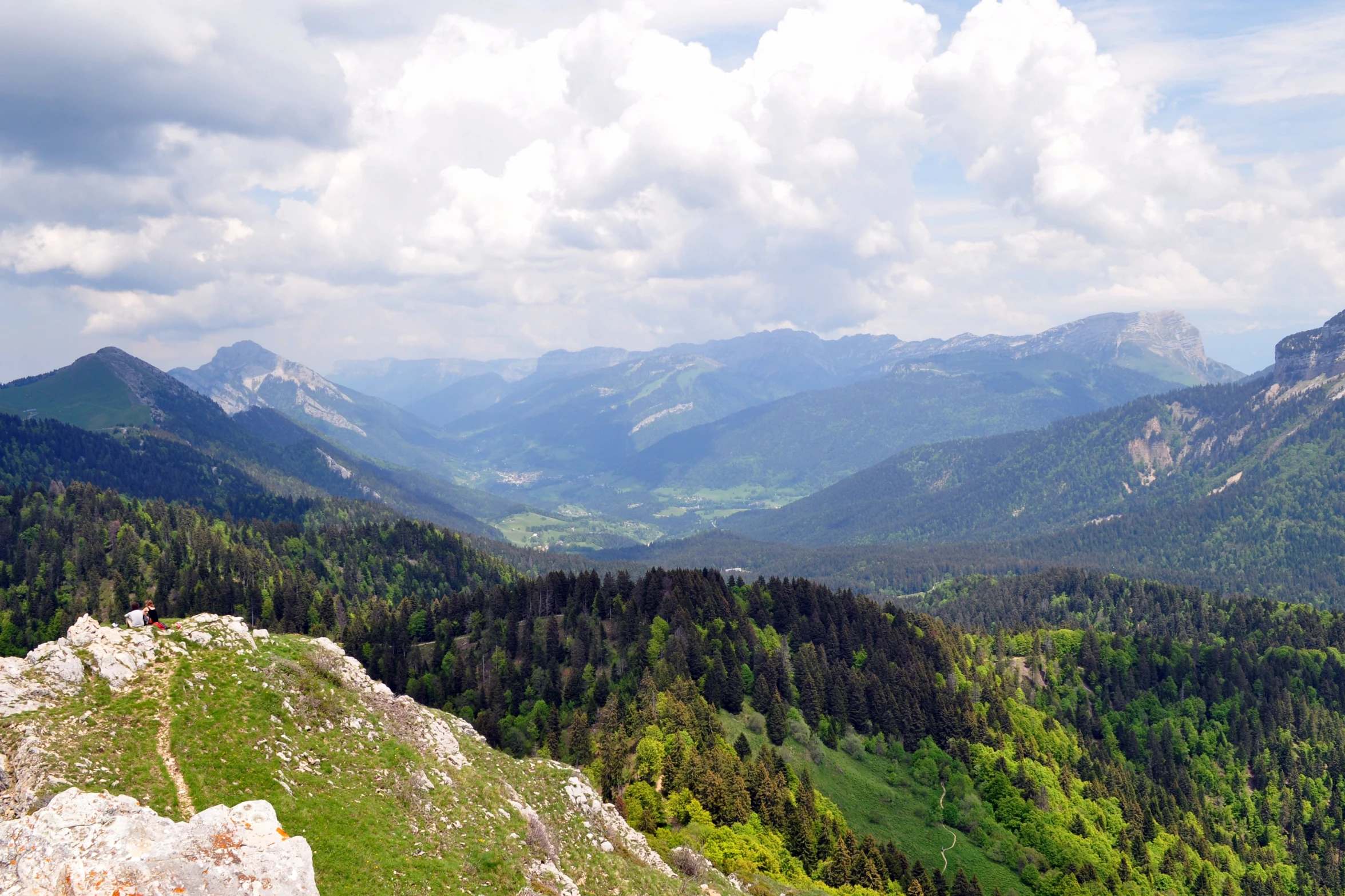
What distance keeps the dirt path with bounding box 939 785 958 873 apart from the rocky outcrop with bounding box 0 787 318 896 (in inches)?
4194

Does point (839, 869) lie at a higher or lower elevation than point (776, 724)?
lower

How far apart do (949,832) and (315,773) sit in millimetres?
106425

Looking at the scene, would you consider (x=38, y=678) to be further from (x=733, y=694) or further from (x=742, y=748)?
(x=733, y=694)

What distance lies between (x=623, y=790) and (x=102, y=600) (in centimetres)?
15556

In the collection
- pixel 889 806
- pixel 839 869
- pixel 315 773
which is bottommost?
pixel 889 806

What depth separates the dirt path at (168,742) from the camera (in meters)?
43.4

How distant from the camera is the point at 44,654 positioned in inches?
2057

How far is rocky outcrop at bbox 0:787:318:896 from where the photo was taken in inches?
1209

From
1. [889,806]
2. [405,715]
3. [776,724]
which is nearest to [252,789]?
[405,715]

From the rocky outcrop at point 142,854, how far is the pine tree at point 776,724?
99570 millimetres

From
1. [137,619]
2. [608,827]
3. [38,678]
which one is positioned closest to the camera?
[38,678]

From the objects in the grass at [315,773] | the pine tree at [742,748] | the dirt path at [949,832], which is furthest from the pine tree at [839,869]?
the grass at [315,773]

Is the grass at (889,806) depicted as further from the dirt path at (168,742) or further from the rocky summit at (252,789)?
the dirt path at (168,742)

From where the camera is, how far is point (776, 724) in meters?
126
